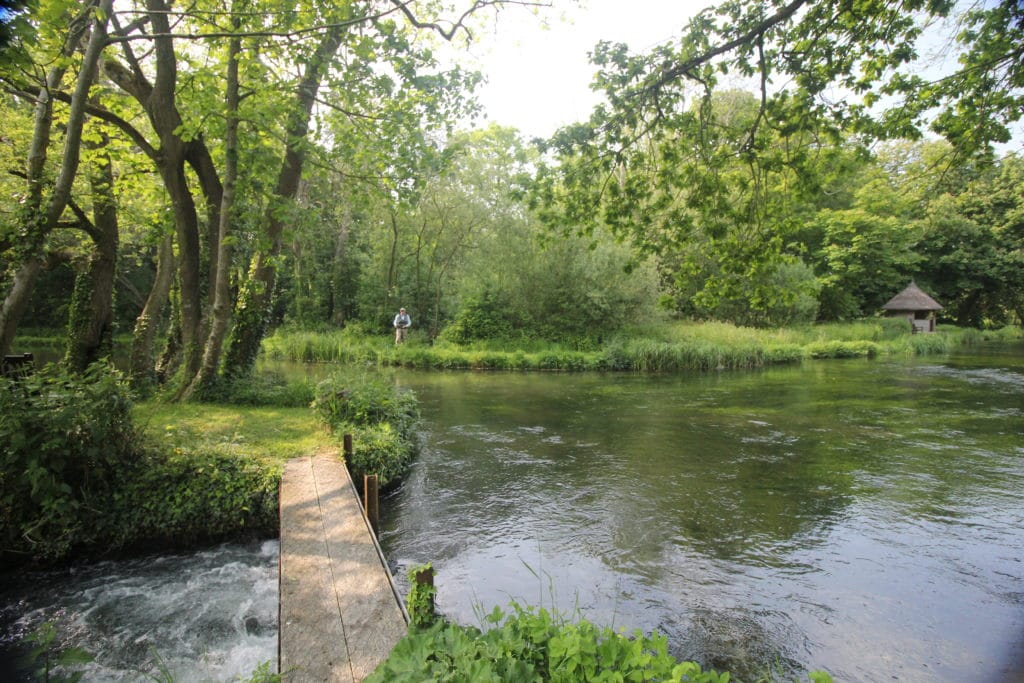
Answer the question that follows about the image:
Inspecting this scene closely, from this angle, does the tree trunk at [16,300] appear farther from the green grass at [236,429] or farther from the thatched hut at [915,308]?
the thatched hut at [915,308]

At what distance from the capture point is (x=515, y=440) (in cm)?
1088

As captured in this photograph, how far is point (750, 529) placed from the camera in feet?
22.0

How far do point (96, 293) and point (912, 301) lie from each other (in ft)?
125

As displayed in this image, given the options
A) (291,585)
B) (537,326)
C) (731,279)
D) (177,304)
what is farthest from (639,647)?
(537,326)

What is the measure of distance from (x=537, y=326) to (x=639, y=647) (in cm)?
2303

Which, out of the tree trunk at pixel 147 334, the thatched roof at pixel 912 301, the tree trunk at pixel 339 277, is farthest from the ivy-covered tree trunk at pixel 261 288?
the thatched roof at pixel 912 301

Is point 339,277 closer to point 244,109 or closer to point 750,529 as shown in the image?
point 244,109

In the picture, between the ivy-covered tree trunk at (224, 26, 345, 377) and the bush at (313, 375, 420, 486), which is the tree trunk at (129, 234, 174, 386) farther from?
the bush at (313, 375, 420, 486)

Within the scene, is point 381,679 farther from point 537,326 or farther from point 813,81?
point 537,326

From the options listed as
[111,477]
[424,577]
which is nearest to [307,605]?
[424,577]

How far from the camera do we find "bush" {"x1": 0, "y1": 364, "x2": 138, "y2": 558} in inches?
205

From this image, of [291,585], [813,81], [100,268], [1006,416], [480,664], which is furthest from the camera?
[1006,416]

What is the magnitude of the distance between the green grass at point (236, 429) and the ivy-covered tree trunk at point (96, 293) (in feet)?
4.57

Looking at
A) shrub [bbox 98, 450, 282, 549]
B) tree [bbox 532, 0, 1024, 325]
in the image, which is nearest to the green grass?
shrub [bbox 98, 450, 282, 549]
